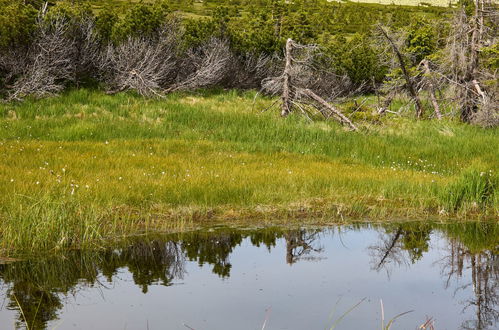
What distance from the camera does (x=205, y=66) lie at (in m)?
22.0

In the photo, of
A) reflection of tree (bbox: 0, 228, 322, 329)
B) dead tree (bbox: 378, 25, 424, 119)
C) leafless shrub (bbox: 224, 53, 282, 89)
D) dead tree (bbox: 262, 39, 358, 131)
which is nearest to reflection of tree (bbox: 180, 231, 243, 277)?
reflection of tree (bbox: 0, 228, 322, 329)

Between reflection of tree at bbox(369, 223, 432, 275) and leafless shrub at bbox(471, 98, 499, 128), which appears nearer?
reflection of tree at bbox(369, 223, 432, 275)

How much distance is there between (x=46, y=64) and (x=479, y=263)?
14.4 metres

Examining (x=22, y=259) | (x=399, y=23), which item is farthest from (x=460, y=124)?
(x=399, y=23)

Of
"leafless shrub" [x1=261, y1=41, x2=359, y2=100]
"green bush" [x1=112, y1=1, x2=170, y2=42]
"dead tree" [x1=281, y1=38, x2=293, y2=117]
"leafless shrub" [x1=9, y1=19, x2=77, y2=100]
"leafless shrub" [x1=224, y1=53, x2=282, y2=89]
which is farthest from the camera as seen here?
"leafless shrub" [x1=224, y1=53, x2=282, y2=89]

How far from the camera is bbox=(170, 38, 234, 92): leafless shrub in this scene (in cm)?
2158

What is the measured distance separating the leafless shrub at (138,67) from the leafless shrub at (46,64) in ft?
3.75

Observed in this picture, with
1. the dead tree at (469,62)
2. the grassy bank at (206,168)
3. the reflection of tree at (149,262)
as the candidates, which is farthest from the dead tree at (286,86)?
the reflection of tree at (149,262)

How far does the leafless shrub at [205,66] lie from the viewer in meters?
21.6

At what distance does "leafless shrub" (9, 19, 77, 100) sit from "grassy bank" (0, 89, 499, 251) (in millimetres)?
551

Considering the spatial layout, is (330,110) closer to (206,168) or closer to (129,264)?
(206,168)

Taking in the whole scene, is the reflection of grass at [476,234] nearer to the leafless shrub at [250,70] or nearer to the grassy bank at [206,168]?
the grassy bank at [206,168]

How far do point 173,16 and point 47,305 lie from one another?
19.4m

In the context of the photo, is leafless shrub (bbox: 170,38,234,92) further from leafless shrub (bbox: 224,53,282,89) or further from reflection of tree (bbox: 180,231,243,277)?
reflection of tree (bbox: 180,231,243,277)
